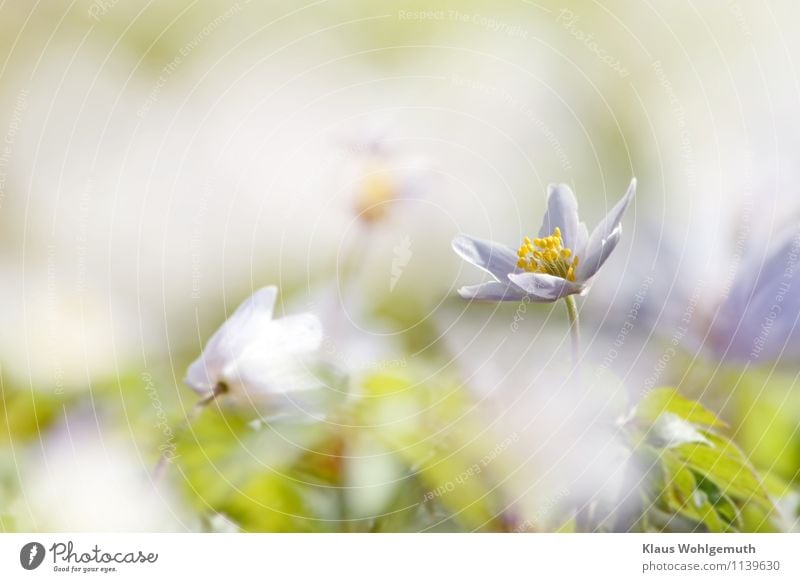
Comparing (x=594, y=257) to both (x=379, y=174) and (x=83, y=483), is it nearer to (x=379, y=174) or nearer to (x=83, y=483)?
(x=379, y=174)

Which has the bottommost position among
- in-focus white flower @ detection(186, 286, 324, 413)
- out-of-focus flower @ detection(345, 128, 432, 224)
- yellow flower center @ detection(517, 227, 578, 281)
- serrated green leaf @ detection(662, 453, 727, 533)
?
serrated green leaf @ detection(662, 453, 727, 533)

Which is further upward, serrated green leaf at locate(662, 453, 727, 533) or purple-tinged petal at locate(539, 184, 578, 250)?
purple-tinged petal at locate(539, 184, 578, 250)

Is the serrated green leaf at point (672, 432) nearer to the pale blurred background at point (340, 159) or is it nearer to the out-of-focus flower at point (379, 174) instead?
the pale blurred background at point (340, 159)

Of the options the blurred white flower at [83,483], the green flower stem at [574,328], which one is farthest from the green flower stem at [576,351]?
the blurred white flower at [83,483]

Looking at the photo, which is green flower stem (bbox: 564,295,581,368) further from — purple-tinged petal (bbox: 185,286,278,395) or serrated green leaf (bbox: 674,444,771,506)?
purple-tinged petal (bbox: 185,286,278,395)

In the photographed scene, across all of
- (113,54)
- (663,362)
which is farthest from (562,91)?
(113,54)
